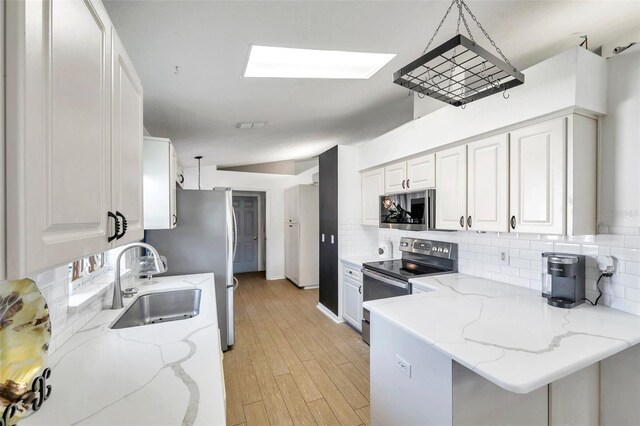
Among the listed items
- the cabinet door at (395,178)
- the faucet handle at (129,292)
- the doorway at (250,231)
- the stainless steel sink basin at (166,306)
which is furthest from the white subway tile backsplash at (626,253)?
the doorway at (250,231)

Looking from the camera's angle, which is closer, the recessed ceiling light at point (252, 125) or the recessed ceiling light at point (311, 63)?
the recessed ceiling light at point (311, 63)

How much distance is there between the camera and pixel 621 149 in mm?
1568

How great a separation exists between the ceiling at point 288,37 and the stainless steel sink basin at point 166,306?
149 cm

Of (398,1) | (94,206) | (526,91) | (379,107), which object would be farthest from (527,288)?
(94,206)

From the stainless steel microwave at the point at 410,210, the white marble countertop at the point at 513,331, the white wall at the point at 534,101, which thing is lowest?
the white marble countertop at the point at 513,331

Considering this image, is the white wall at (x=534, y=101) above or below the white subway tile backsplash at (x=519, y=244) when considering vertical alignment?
above

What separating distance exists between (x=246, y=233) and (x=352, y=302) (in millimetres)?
4078

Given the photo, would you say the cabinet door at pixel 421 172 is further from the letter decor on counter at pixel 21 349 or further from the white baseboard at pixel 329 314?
the letter decor on counter at pixel 21 349

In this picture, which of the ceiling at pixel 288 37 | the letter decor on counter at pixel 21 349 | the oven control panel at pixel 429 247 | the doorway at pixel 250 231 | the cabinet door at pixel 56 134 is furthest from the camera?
the doorway at pixel 250 231

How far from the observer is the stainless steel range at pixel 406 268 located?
8.41ft

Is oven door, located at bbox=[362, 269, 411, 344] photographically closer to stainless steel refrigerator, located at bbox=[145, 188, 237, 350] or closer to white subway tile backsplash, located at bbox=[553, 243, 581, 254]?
white subway tile backsplash, located at bbox=[553, 243, 581, 254]

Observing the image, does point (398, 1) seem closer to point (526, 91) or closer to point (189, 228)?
point (526, 91)

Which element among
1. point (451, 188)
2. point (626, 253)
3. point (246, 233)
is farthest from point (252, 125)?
point (246, 233)

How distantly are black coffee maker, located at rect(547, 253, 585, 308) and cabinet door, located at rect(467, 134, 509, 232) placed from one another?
33 cm
